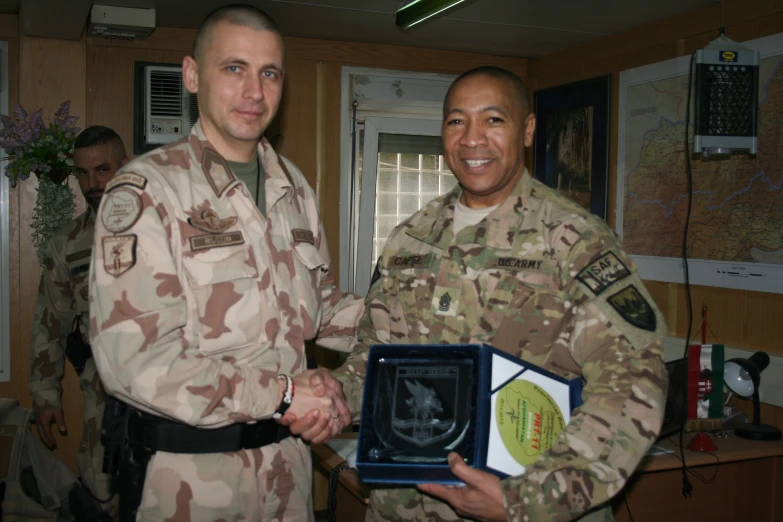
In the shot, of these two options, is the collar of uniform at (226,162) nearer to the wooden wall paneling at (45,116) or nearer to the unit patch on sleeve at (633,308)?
the unit patch on sleeve at (633,308)

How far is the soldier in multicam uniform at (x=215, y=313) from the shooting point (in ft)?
5.35

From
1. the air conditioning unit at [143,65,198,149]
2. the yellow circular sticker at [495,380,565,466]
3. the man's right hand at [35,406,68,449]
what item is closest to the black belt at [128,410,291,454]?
the yellow circular sticker at [495,380,565,466]

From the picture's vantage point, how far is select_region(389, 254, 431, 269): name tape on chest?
6.13ft

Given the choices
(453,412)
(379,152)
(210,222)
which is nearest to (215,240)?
(210,222)

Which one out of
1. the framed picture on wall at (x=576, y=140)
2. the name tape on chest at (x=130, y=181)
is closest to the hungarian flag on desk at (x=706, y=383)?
the framed picture on wall at (x=576, y=140)

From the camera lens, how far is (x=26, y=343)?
391cm

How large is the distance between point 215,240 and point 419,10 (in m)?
2.12

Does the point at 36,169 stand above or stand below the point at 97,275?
above

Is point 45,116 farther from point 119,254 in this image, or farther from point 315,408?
point 315,408

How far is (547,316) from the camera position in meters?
1.64

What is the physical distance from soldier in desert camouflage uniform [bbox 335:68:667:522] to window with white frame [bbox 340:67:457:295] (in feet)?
8.47

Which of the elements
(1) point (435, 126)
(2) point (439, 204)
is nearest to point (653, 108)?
(1) point (435, 126)

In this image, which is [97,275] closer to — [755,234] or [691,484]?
[691,484]

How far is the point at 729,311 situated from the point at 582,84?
1674 mm
